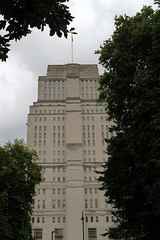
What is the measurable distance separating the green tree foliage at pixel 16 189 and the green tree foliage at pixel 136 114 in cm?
1031

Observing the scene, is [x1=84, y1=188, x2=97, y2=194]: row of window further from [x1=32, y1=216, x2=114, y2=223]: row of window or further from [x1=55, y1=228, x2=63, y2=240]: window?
[x1=55, y1=228, x2=63, y2=240]: window

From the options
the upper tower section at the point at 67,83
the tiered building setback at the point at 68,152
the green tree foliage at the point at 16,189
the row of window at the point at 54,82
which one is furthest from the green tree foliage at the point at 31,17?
the row of window at the point at 54,82

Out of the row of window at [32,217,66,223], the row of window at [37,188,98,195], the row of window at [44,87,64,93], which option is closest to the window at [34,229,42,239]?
the row of window at [32,217,66,223]

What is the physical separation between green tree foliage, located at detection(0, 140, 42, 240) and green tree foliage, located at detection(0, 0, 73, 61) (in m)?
22.0

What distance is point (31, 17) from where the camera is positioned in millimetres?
7105

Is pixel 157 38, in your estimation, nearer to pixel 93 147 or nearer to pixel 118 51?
pixel 118 51

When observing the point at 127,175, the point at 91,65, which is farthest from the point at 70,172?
the point at 127,175

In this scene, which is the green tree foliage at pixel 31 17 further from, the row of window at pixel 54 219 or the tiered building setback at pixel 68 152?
the row of window at pixel 54 219

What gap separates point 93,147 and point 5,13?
9681 centimetres

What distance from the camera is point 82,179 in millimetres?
97312

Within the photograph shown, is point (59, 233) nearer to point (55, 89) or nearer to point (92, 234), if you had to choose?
point (92, 234)

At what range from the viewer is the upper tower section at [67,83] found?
→ 370ft

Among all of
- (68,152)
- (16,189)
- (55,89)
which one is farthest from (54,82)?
(16,189)

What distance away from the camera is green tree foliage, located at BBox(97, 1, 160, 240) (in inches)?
724
